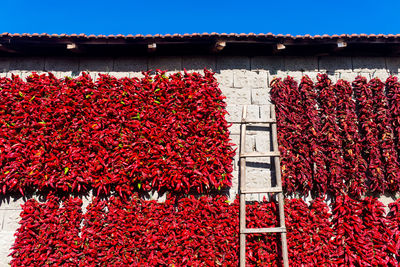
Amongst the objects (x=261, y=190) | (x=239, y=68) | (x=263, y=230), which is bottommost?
(x=263, y=230)

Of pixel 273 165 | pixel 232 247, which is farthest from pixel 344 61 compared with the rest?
pixel 232 247

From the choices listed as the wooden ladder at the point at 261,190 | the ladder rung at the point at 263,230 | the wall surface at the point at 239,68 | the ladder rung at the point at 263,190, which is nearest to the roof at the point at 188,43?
the wall surface at the point at 239,68

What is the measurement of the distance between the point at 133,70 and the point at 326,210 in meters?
3.31

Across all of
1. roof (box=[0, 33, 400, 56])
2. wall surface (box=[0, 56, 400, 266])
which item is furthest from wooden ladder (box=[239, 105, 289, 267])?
roof (box=[0, 33, 400, 56])

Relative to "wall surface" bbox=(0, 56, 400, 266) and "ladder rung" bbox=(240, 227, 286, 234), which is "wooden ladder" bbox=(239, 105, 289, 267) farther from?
"wall surface" bbox=(0, 56, 400, 266)

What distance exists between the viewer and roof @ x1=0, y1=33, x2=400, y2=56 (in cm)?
358

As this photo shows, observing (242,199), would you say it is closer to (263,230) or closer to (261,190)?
(261,190)

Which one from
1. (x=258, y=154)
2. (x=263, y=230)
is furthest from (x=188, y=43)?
(x=263, y=230)

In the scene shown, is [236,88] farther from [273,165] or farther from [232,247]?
[232,247]

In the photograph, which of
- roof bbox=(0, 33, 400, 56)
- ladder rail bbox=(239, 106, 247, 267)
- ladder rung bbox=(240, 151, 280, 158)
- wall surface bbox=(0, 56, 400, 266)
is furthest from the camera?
wall surface bbox=(0, 56, 400, 266)

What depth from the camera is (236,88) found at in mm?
3836

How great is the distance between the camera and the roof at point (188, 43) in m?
3.58

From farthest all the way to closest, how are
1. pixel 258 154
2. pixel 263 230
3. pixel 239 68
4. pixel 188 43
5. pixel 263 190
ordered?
pixel 239 68 → pixel 188 43 → pixel 258 154 → pixel 263 190 → pixel 263 230

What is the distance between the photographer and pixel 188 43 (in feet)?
12.0
